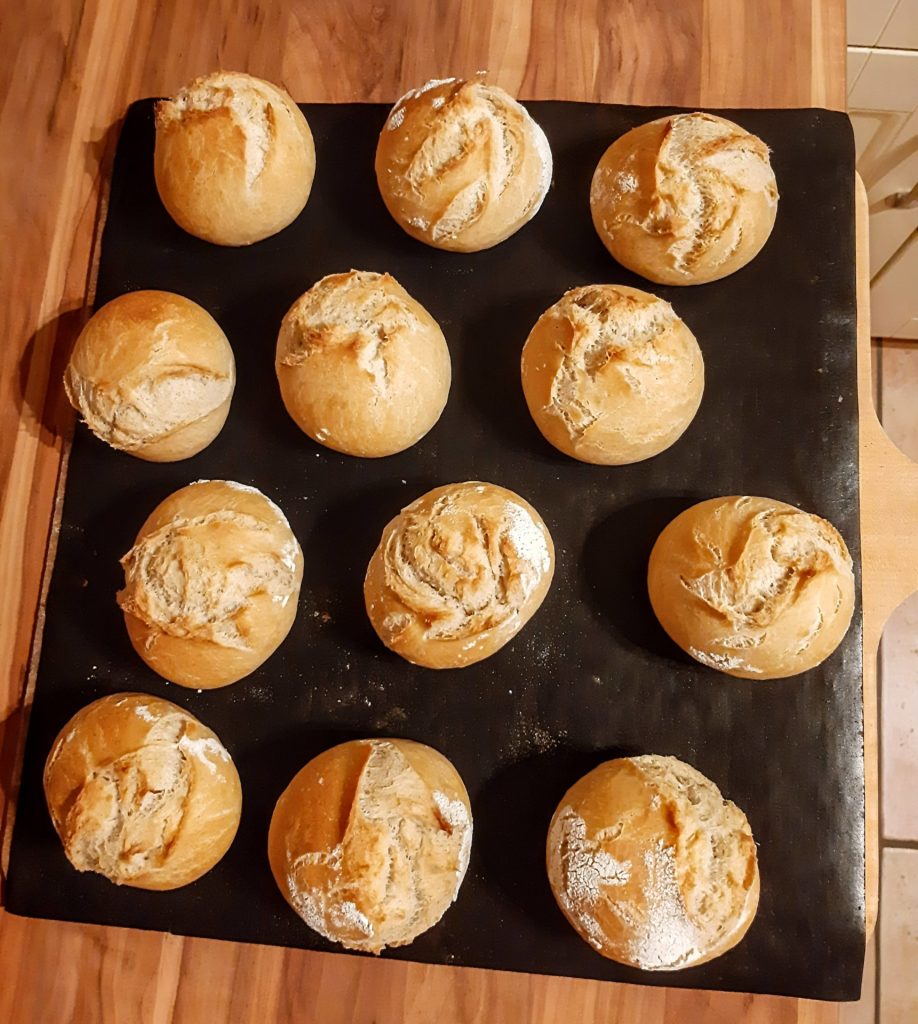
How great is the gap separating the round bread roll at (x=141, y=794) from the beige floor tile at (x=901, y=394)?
8.43 ft

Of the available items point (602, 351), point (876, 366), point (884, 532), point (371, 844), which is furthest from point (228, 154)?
point (876, 366)

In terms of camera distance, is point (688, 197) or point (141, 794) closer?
point (141, 794)

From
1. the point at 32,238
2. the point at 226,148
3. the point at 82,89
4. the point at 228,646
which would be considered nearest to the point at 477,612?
the point at 228,646

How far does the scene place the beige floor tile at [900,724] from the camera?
2.81 metres

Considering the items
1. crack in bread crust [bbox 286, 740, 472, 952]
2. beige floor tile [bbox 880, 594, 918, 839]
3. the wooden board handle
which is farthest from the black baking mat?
beige floor tile [bbox 880, 594, 918, 839]

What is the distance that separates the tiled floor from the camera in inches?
107

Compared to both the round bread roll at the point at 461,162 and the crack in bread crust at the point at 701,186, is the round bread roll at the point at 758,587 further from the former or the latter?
the round bread roll at the point at 461,162

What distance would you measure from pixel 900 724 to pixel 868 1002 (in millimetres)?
874

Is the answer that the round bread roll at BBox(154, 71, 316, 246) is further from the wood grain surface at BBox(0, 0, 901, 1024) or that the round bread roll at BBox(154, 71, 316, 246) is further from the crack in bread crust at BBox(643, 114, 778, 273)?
the crack in bread crust at BBox(643, 114, 778, 273)

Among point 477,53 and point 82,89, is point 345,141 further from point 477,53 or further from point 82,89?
point 82,89

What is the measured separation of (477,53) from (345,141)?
410 millimetres

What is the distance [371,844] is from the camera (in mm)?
1556

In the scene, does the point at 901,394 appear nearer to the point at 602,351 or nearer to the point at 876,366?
the point at 876,366

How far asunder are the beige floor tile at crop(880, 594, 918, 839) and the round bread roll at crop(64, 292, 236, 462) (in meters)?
2.34
